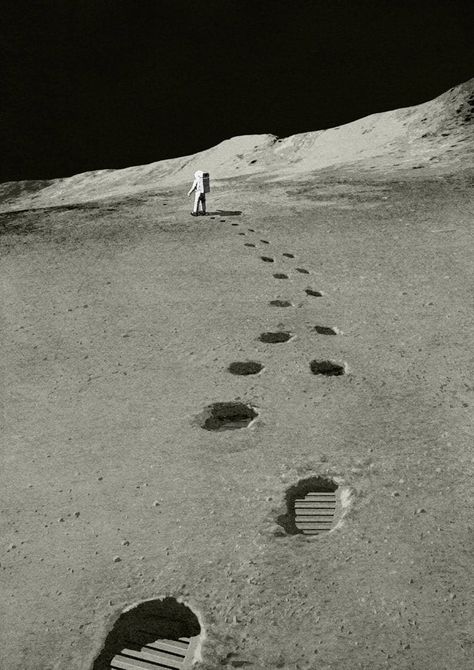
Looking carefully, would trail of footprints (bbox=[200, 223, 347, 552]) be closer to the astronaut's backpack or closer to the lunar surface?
the lunar surface

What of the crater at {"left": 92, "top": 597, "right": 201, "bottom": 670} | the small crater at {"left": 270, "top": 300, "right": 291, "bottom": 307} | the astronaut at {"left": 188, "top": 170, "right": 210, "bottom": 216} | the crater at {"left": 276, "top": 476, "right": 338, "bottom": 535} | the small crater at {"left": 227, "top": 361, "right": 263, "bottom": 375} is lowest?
the crater at {"left": 92, "top": 597, "right": 201, "bottom": 670}

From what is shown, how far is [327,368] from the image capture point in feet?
28.6

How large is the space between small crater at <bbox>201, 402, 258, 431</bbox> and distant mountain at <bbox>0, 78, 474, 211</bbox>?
1285 centimetres

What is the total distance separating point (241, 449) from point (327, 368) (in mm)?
2213

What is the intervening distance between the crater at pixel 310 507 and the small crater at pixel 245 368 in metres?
2.37

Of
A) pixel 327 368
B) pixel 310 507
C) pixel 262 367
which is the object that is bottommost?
pixel 310 507

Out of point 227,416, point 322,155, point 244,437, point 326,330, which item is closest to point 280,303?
point 326,330

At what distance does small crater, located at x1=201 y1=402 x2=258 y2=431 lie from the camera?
748 centimetres

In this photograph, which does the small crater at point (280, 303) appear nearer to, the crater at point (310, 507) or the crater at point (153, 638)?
the crater at point (310, 507)

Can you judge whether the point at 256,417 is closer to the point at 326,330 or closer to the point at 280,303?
the point at 326,330

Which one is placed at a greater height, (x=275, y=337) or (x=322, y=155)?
(x=322, y=155)

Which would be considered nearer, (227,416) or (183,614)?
(183,614)

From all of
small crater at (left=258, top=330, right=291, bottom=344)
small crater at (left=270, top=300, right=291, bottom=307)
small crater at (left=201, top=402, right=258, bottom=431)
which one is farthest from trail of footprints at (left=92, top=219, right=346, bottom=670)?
small crater at (left=270, top=300, right=291, bottom=307)

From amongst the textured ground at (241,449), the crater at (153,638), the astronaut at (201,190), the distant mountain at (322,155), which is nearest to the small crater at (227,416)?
the textured ground at (241,449)
